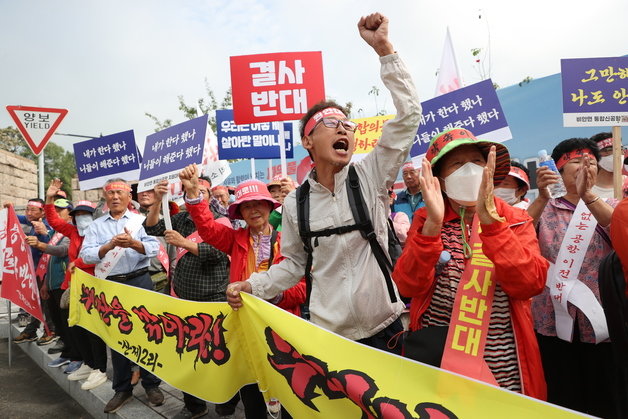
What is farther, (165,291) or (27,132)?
(27,132)

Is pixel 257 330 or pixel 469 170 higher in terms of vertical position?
pixel 469 170

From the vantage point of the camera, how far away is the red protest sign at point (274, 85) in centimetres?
485

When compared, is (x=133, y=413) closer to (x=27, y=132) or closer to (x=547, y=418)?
(x=547, y=418)

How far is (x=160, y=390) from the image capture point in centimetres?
393

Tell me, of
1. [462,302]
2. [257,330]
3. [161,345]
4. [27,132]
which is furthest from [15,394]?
[462,302]

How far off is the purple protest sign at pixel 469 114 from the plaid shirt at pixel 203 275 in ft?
6.32

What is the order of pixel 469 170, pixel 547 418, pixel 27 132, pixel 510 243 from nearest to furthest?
pixel 547 418, pixel 510 243, pixel 469 170, pixel 27 132

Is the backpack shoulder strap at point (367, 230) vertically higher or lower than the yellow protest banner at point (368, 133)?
lower

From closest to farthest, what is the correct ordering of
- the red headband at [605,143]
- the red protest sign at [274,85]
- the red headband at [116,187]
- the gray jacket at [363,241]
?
1. the gray jacket at [363,241]
2. the red headband at [605,143]
3. the red headband at [116,187]
4. the red protest sign at [274,85]

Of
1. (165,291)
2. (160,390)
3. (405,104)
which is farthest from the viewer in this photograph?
(165,291)

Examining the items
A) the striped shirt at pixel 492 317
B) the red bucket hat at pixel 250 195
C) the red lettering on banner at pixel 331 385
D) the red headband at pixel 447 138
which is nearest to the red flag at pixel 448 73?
the red bucket hat at pixel 250 195

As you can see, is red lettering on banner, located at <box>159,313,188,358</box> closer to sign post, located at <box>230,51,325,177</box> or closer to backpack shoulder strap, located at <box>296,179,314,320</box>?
backpack shoulder strap, located at <box>296,179,314,320</box>

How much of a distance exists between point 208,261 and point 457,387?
253 cm

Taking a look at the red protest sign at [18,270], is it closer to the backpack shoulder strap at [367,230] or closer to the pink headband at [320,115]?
the pink headband at [320,115]
